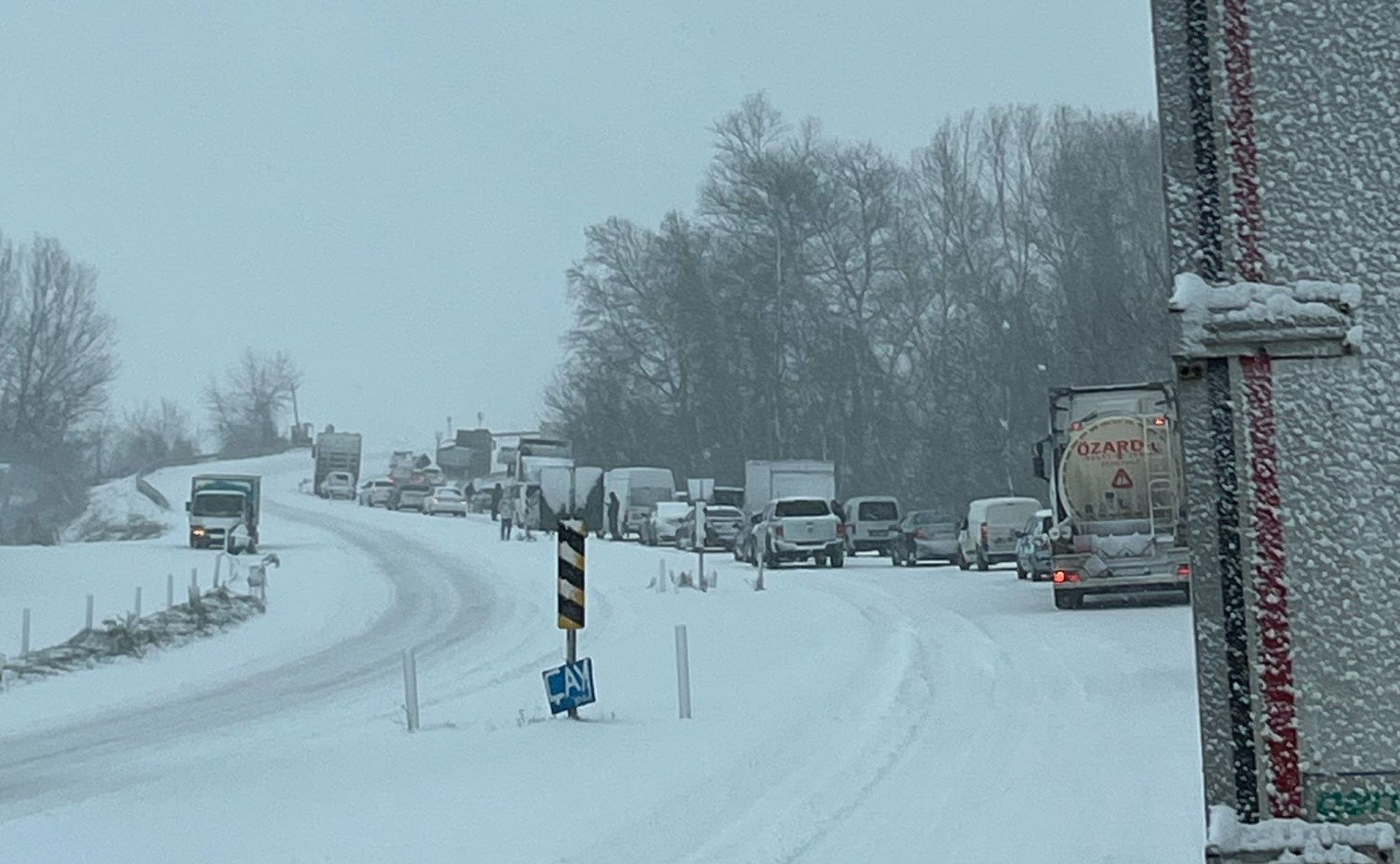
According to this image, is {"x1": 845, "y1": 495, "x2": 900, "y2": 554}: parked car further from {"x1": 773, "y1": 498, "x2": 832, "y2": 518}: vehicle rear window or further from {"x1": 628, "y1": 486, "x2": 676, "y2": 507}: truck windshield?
{"x1": 628, "y1": 486, "x2": 676, "y2": 507}: truck windshield

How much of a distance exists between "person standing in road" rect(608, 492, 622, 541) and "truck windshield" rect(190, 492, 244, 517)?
44.5ft

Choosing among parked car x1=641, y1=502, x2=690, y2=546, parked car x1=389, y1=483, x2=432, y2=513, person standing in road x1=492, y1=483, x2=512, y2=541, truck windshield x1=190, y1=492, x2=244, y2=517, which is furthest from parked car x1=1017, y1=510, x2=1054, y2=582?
parked car x1=389, y1=483, x2=432, y2=513

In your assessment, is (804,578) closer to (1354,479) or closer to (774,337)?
(774,337)

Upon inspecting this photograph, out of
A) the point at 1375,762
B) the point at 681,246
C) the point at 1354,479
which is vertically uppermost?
the point at 681,246

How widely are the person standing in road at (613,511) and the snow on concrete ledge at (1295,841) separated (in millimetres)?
59114

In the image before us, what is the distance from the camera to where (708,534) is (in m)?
52.9

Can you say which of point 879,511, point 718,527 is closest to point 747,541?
point 879,511

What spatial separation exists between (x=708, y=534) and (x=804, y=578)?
15.9 meters

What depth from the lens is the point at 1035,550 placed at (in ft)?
110

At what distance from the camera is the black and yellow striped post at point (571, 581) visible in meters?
14.6

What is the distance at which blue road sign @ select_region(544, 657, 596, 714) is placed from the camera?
14250 mm

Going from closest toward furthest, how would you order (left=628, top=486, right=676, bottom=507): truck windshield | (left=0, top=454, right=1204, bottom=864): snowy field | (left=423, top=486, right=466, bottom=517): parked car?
1. (left=0, top=454, right=1204, bottom=864): snowy field
2. (left=628, top=486, right=676, bottom=507): truck windshield
3. (left=423, top=486, right=466, bottom=517): parked car

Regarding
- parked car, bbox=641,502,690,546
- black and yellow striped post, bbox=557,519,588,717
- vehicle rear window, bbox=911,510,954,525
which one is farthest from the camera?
parked car, bbox=641,502,690,546

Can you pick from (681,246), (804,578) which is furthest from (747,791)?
(681,246)
